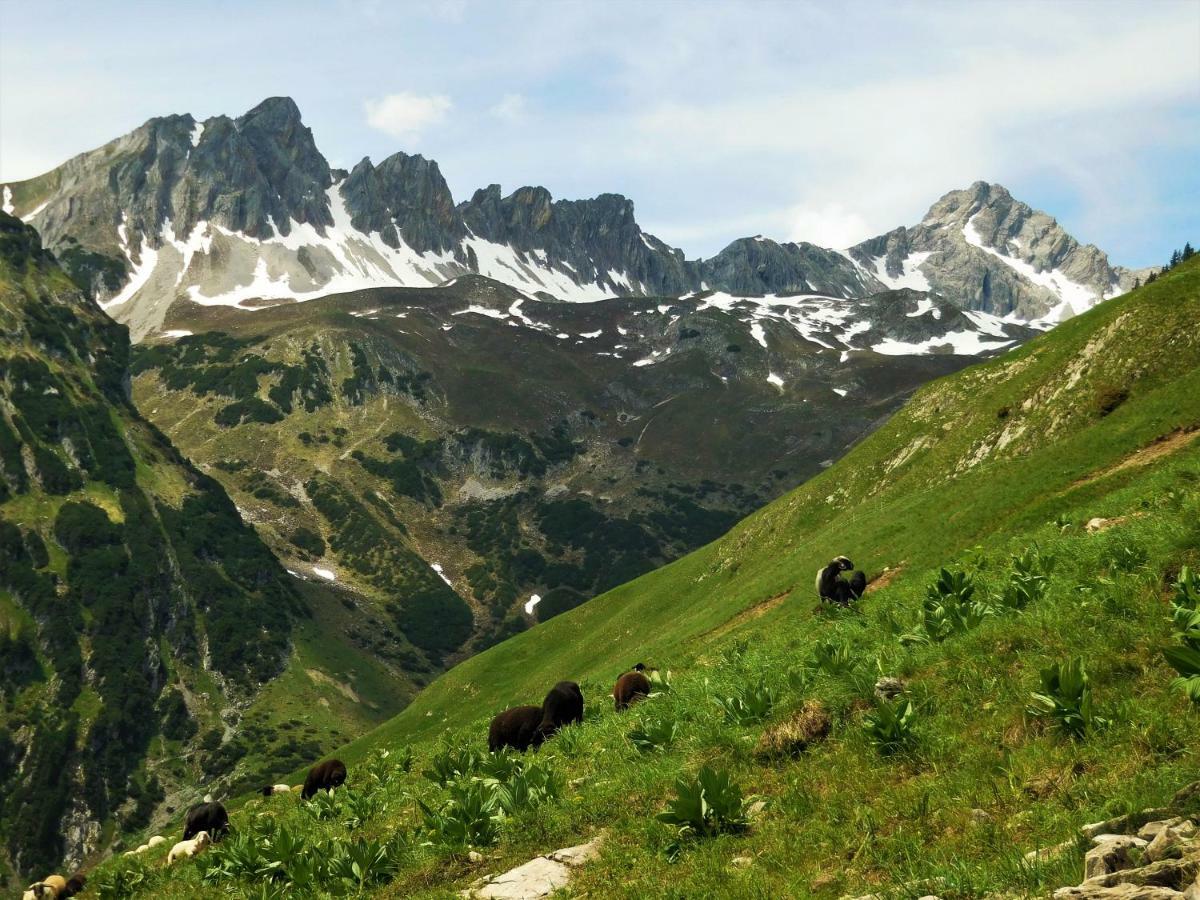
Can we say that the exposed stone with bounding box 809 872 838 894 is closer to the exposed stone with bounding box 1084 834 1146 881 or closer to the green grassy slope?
the exposed stone with bounding box 1084 834 1146 881

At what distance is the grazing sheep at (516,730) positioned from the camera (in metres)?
22.4

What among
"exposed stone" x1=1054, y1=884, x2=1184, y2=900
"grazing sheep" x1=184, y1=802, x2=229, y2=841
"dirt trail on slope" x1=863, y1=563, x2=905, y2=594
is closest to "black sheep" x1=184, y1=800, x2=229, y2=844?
"grazing sheep" x1=184, y1=802, x2=229, y2=841

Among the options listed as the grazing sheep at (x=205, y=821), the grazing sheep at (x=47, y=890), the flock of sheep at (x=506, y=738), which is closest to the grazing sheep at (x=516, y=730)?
the flock of sheep at (x=506, y=738)

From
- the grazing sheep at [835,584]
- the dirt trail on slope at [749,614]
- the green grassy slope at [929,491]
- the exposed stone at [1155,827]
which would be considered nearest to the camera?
the exposed stone at [1155,827]

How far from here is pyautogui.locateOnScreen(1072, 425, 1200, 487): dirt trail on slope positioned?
1666 inches

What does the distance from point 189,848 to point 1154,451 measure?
43498 millimetres

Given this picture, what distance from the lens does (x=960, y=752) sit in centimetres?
1213

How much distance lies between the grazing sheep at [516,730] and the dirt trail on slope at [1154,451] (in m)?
32.4

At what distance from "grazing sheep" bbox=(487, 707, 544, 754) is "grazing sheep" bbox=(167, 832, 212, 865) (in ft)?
27.9

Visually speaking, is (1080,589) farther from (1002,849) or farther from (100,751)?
(100,751)

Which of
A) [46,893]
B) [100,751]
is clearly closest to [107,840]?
[100,751]

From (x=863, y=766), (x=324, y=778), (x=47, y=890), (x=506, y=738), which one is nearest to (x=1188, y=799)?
(x=863, y=766)

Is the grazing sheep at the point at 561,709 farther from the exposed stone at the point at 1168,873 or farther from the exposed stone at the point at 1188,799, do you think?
the exposed stone at the point at 1168,873

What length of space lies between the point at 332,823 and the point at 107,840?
200 meters
